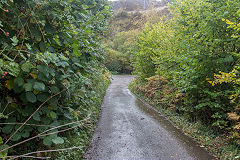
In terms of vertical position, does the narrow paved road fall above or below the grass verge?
below

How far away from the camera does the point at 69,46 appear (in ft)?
8.59

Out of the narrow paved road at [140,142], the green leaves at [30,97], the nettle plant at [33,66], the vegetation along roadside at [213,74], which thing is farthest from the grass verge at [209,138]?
the green leaves at [30,97]

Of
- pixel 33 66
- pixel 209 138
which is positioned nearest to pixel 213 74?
pixel 209 138

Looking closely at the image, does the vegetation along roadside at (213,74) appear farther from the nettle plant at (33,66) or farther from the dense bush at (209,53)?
the nettle plant at (33,66)

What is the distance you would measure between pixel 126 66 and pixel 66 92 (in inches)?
1277

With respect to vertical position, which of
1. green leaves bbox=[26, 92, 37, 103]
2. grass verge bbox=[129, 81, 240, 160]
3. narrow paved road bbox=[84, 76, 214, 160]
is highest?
green leaves bbox=[26, 92, 37, 103]

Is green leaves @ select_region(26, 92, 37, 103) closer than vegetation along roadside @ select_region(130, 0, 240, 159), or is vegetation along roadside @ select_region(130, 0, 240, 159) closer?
green leaves @ select_region(26, 92, 37, 103)

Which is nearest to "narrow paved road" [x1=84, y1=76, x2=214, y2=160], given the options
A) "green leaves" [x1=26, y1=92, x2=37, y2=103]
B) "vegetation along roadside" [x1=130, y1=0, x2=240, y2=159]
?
"vegetation along roadside" [x1=130, y1=0, x2=240, y2=159]

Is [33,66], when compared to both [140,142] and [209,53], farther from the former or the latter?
[209,53]

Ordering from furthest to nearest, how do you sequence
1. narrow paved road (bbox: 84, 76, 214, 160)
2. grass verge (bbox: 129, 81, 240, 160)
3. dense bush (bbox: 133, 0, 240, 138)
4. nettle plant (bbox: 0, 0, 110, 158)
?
dense bush (bbox: 133, 0, 240, 138), narrow paved road (bbox: 84, 76, 214, 160), grass verge (bbox: 129, 81, 240, 160), nettle plant (bbox: 0, 0, 110, 158)

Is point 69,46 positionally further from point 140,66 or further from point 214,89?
point 140,66

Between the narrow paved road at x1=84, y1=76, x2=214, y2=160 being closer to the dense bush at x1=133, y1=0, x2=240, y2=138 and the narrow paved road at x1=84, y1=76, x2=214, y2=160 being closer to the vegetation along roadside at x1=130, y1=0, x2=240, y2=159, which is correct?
the vegetation along roadside at x1=130, y1=0, x2=240, y2=159

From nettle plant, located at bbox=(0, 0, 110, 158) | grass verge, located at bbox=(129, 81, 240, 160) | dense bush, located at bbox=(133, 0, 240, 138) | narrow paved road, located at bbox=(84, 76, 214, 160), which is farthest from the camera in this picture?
dense bush, located at bbox=(133, 0, 240, 138)

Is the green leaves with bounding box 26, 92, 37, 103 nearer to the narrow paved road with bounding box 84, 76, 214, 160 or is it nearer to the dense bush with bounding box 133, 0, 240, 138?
the narrow paved road with bounding box 84, 76, 214, 160
